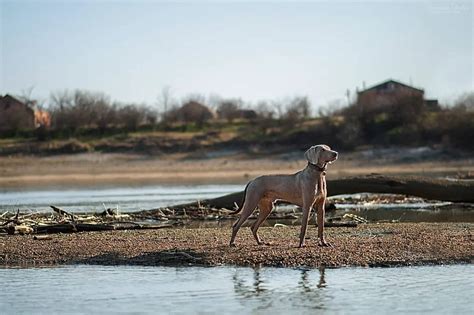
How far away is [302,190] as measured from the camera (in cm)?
1688

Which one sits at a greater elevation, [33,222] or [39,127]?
[39,127]

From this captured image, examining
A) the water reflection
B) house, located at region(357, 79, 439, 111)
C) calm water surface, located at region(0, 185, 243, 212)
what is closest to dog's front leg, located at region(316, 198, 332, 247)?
the water reflection

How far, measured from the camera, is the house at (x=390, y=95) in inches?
2726

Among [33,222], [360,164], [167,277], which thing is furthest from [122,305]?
[360,164]

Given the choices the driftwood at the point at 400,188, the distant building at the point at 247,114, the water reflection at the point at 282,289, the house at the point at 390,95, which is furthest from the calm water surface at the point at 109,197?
the distant building at the point at 247,114

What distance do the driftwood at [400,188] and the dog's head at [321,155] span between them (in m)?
10.7

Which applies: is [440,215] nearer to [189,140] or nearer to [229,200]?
[229,200]

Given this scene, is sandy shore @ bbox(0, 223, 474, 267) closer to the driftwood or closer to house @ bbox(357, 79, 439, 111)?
the driftwood

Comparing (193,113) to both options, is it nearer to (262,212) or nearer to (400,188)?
(400,188)

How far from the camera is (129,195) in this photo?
38.3m

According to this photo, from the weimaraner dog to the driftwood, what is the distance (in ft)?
31.8

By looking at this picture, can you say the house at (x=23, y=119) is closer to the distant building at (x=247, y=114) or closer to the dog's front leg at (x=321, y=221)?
the distant building at (x=247, y=114)

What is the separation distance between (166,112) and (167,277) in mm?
69359

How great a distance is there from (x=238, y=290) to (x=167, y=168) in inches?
1705
